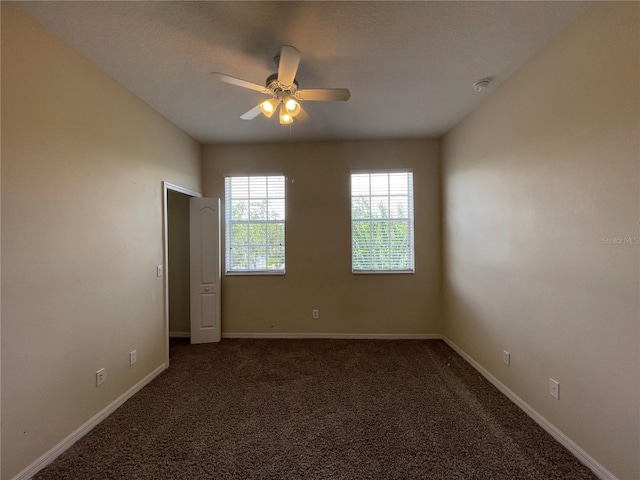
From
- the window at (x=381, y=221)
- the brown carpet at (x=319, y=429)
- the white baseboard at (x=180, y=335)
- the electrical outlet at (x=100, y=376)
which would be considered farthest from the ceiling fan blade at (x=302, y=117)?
the white baseboard at (x=180, y=335)

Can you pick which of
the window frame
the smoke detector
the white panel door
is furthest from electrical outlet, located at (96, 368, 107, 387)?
the smoke detector

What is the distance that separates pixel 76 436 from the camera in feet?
5.92

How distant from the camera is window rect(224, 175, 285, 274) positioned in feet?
12.3

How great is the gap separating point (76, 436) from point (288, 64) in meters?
2.97

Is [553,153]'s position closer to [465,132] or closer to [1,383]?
[465,132]

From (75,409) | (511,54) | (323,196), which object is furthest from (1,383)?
(511,54)

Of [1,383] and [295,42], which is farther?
[295,42]

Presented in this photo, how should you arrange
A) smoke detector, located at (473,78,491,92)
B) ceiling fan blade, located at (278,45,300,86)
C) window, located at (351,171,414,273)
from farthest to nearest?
window, located at (351,171,414,273) < smoke detector, located at (473,78,491,92) < ceiling fan blade, located at (278,45,300,86)

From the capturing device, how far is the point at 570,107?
1.65 m

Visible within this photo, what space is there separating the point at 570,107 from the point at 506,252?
1.17 meters

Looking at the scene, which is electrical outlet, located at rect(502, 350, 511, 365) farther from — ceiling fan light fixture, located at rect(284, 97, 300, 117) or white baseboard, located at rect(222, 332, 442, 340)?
ceiling fan light fixture, located at rect(284, 97, 300, 117)

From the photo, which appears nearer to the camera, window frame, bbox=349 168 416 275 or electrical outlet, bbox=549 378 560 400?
electrical outlet, bbox=549 378 560 400

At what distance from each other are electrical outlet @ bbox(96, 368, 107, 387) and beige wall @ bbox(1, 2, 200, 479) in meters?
0.05

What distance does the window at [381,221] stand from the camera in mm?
3686
